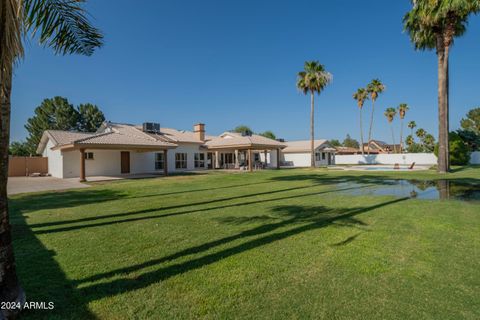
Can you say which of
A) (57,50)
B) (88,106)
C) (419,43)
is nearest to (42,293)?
(57,50)

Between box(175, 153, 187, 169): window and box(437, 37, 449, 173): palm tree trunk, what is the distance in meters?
23.9

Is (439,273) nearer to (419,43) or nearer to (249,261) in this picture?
(249,261)

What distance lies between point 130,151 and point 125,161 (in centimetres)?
105

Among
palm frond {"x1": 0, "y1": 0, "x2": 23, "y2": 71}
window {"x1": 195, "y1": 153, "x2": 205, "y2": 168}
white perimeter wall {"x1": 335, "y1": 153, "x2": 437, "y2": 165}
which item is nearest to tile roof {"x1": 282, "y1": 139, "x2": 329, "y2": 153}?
white perimeter wall {"x1": 335, "y1": 153, "x2": 437, "y2": 165}

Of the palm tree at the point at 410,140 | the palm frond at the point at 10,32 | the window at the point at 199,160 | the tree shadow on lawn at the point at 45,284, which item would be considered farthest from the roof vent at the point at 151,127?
the palm tree at the point at 410,140

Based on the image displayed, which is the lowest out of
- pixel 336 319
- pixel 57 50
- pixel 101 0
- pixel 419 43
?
pixel 336 319

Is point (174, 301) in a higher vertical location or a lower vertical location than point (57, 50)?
lower

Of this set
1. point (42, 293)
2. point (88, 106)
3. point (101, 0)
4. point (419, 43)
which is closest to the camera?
point (42, 293)

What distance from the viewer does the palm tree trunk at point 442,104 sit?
20.0m

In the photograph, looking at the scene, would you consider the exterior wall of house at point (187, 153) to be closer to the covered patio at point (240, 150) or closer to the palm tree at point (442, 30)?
the covered patio at point (240, 150)

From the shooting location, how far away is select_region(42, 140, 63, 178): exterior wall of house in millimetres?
21766

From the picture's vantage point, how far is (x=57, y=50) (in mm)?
5586

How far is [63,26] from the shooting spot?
201 inches

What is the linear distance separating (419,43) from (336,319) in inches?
1069
